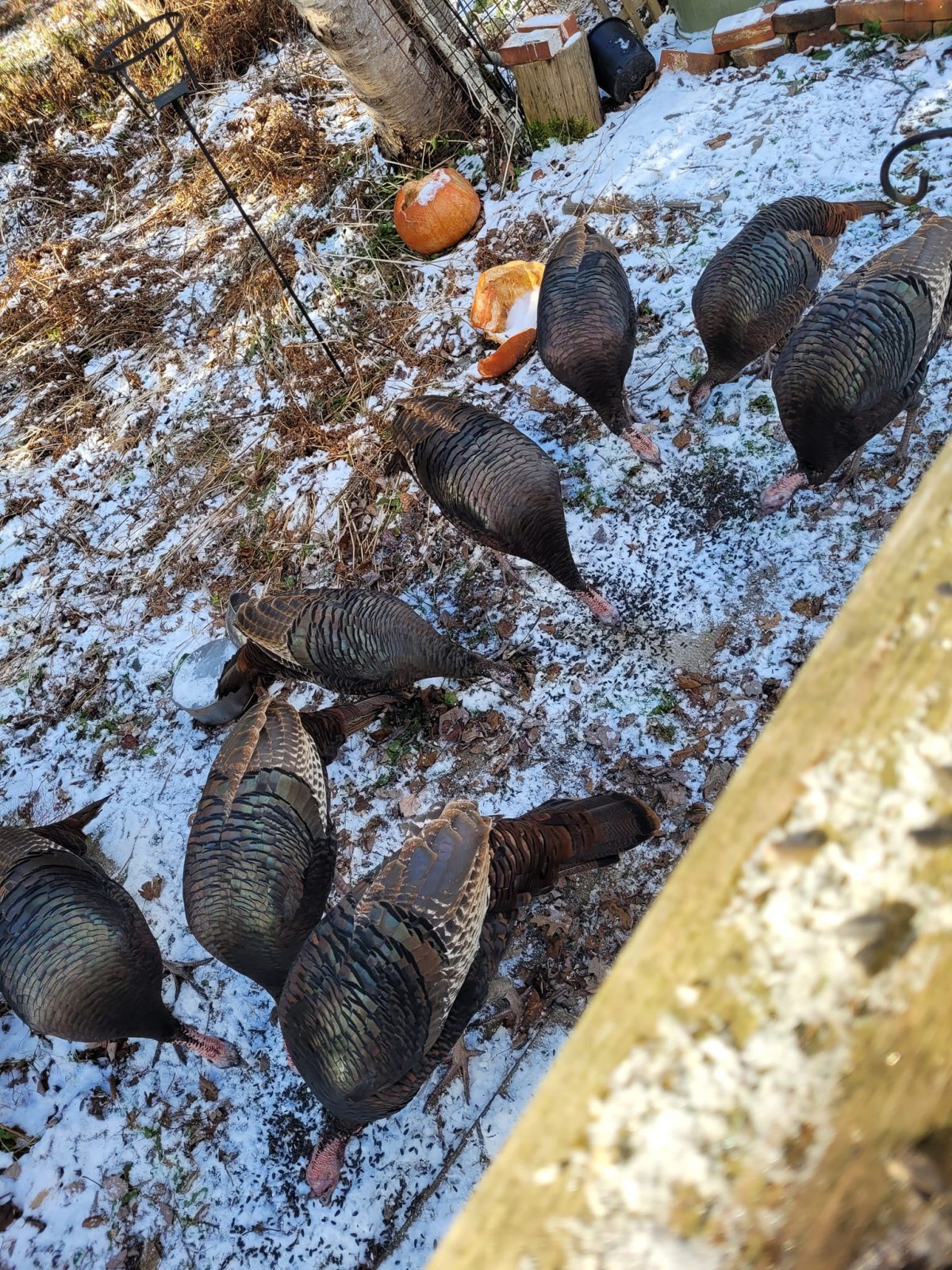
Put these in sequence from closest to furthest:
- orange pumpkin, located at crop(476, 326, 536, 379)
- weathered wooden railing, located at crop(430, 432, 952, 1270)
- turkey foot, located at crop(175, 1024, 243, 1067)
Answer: weathered wooden railing, located at crop(430, 432, 952, 1270), turkey foot, located at crop(175, 1024, 243, 1067), orange pumpkin, located at crop(476, 326, 536, 379)

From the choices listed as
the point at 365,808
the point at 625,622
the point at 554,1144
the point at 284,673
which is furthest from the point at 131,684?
the point at 554,1144

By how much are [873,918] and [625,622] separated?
3.72m

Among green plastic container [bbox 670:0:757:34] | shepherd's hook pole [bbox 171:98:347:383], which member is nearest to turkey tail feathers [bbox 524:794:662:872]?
shepherd's hook pole [bbox 171:98:347:383]

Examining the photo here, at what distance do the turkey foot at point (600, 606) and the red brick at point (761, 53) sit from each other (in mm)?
4646

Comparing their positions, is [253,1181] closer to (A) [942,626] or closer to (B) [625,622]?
(B) [625,622]

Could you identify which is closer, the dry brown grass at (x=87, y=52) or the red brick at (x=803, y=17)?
the red brick at (x=803, y=17)

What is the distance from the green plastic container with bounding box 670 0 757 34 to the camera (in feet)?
19.3

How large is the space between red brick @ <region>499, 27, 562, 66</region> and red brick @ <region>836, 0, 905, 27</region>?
1985 millimetres

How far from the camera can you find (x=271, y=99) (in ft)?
26.9

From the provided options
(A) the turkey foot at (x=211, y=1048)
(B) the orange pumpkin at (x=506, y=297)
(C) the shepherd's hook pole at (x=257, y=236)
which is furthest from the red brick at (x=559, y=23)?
(A) the turkey foot at (x=211, y=1048)

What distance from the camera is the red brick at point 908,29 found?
516 centimetres

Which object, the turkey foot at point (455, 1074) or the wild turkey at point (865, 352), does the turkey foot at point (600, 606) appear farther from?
the turkey foot at point (455, 1074)

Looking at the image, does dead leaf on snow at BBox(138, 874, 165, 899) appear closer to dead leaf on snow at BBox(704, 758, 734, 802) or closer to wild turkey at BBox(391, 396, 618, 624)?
wild turkey at BBox(391, 396, 618, 624)

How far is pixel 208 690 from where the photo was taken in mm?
4812
